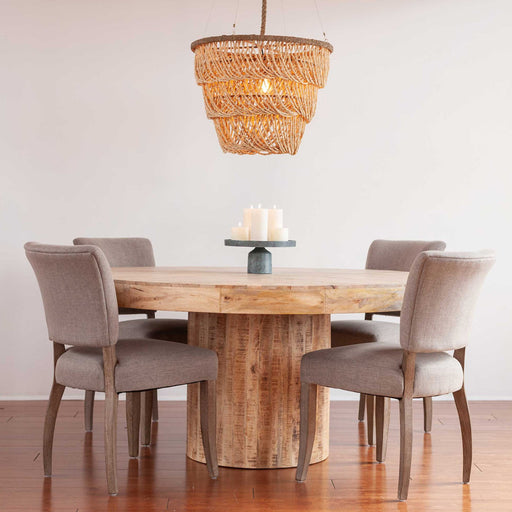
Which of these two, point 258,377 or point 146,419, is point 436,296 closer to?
point 258,377

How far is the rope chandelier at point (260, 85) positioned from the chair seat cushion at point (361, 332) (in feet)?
2.85

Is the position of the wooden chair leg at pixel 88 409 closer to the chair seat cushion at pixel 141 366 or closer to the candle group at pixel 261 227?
the chair seat cushion at pixel 141 366

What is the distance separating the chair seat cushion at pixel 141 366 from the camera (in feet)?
8.29

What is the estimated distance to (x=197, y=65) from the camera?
280 cm

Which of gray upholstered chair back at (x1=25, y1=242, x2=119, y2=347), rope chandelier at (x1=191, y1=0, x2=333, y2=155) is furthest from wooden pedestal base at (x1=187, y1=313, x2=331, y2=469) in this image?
rope chandelier at (x1=191, y1=0, x2=333, y2=155)

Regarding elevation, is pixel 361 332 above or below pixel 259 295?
below

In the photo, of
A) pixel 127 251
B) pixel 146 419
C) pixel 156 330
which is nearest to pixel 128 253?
pixel 127 251

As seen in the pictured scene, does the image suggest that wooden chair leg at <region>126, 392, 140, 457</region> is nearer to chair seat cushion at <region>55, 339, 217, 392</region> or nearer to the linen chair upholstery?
chair seat cushion at <region>55, 339, 217, 392</region>

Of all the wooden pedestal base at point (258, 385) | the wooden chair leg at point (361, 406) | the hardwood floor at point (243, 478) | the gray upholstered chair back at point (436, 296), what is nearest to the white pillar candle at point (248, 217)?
the wooden pedestal base at point (258, 385)

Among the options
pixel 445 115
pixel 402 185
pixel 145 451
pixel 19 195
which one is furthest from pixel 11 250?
pixel 445 115

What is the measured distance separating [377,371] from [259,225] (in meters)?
0.81

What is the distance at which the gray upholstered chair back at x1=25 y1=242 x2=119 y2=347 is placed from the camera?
2439mm

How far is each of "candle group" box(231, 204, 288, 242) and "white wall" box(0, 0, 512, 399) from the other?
1.11 m

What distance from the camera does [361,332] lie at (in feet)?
10.8
